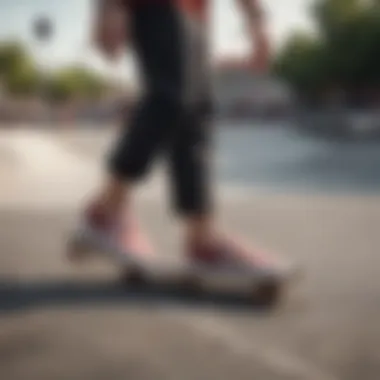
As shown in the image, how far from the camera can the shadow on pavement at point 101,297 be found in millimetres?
1756

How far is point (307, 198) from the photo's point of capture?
179 centimetres

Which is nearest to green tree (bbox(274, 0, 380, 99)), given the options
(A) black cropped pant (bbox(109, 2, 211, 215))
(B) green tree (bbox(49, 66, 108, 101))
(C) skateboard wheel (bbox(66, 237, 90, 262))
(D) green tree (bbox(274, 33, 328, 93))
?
(D) green tree (bbox(274, 33, 328, 93))

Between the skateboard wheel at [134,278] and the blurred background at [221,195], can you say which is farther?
the skateboard wheel at [134,278]

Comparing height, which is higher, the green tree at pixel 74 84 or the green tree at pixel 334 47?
the green tree at pixel 334 47

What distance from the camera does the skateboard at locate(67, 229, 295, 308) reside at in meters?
1.76

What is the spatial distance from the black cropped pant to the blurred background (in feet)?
0.06

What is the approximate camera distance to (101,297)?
176 centimetres

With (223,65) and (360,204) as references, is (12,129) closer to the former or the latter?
(223,65)

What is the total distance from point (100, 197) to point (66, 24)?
0.69ft

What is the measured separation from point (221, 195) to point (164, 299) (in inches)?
6.9

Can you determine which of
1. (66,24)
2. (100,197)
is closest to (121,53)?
(66,24)

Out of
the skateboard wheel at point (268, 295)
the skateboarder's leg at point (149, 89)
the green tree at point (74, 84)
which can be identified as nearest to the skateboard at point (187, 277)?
the skateboard wheel at point (268, 295)

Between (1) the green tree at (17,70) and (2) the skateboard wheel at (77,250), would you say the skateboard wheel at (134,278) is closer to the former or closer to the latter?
(2) the skateboard wheel at (77,250)

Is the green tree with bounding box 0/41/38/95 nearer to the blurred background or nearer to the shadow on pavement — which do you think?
the blurred background
